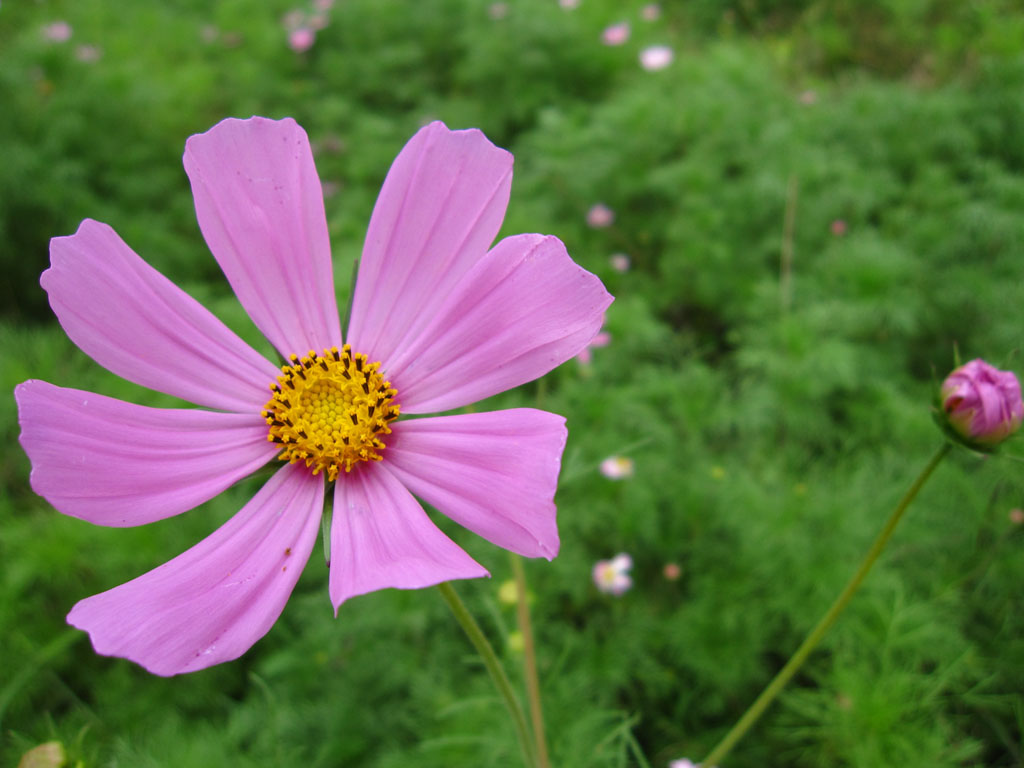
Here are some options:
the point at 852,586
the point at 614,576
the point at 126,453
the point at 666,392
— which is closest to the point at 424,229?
the point at 126,453

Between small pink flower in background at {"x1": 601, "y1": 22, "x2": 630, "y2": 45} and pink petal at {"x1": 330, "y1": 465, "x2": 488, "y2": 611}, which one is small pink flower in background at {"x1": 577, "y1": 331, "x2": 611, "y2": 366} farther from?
small pink flower in background at {"x1": 601, "y1": 22, "x2": 630, "y2": 45}

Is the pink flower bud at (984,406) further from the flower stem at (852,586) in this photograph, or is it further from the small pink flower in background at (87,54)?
the small pink flower in background at (87,54)

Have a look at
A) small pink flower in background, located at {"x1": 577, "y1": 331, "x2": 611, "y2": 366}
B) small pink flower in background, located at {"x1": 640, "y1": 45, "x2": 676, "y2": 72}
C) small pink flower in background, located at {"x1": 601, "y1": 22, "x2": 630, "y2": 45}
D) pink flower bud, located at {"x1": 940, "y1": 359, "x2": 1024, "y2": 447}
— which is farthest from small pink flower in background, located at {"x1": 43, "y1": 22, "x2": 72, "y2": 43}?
pink flower bud, located at {"x1": 940, "y1": 359, "x2": 1024, "y2": 447}

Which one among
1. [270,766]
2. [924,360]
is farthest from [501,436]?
[924,360]

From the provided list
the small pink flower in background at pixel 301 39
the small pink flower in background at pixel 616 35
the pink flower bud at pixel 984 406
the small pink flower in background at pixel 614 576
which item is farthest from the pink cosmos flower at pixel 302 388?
the small pink flower in background at pixel 301 39

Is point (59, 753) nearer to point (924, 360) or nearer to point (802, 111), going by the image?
point (924, 360)

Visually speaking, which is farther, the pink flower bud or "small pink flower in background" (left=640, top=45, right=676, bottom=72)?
"small pink flower in background" (left=640, top=45, right=676, bottom=72)
